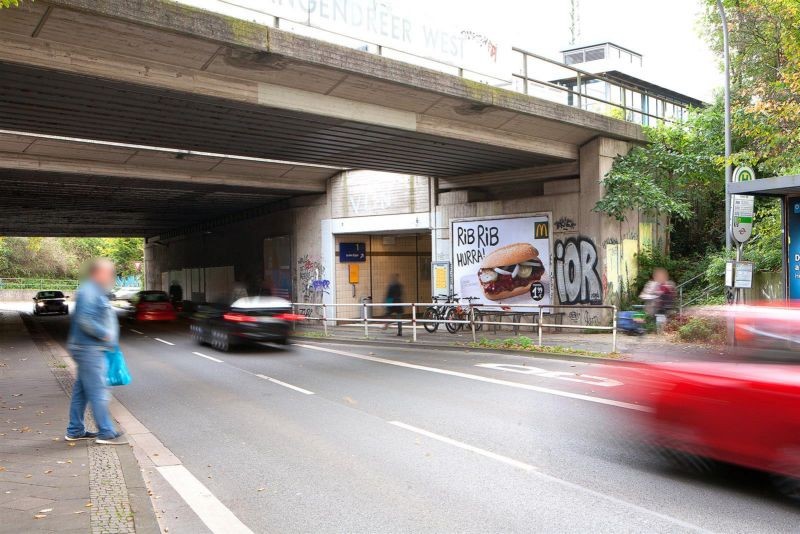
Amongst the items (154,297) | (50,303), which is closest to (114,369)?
(154,297)

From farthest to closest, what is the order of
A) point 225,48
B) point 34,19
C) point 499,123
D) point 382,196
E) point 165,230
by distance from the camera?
point 165,230 → point 382,196 → point 499,123 → point 225,48 → point 34,19

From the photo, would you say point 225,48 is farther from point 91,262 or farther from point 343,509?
point 343,509

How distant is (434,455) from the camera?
664 centimetres

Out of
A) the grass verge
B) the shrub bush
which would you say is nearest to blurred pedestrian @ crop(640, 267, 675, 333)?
the grass verge

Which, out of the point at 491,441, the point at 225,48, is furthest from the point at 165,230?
the point at 491,441

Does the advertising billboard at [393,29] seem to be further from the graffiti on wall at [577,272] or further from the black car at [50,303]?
the black car at [50,303]

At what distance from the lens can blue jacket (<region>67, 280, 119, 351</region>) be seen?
6.65 m

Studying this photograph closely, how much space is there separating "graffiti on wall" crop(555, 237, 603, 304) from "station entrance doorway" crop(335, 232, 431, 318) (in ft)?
28.5

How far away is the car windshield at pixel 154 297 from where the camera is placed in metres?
29.3

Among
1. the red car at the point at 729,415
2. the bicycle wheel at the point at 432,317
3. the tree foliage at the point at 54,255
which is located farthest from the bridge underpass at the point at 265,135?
the tree foliage at the point at 54,255

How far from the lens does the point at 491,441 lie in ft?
23.4

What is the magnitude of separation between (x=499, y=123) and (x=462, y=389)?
9037 mm

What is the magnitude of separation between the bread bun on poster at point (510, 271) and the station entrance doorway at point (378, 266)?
6.29 meters

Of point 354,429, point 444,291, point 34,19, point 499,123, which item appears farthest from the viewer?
point 444,291
